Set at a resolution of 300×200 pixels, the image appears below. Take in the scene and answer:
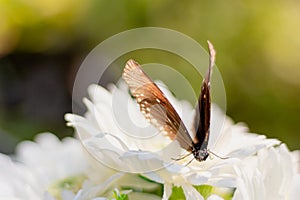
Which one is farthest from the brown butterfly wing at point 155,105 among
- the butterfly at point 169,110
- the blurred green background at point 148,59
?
the blurred green background at point 148,59

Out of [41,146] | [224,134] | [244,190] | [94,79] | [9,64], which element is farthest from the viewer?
[9,64]

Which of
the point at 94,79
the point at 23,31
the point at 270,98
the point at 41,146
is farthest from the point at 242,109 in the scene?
the point at 41,146

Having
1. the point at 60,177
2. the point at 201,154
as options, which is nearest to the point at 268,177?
the point at 201,154

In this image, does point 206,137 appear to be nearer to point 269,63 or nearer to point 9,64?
point 269,63

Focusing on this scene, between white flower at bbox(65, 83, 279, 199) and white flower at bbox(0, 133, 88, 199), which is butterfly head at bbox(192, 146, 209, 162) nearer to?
white flower at bbox(65, 83, 279, 199)

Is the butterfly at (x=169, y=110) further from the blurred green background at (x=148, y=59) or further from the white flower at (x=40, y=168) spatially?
the blurred green background at (x=148, y=59)

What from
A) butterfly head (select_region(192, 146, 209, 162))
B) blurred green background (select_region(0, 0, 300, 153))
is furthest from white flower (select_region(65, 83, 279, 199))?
blurred green background (select_region(0, 0, 300, 153))

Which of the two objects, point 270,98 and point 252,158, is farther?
point 270,98
